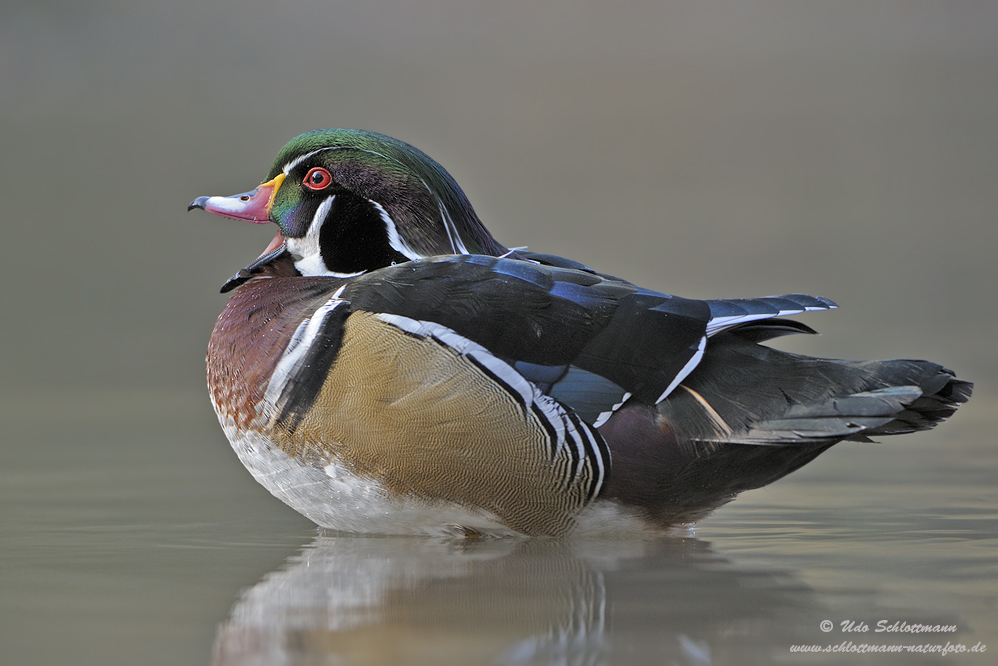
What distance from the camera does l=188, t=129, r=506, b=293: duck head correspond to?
9.26 ft

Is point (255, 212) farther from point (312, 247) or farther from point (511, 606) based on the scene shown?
point (511, 606)

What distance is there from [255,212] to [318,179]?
0.23 m

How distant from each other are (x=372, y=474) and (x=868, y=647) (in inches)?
46.1

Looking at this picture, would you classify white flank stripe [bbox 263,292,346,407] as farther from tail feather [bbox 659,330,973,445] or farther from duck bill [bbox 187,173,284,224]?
tail feather [bbox 659,330,973,445]

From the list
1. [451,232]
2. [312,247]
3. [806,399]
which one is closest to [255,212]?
A: [312,247]

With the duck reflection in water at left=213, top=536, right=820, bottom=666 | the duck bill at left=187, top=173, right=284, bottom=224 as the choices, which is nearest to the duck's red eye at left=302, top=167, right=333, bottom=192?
the duck bill at left=187, top=173, right=284, bottom=224

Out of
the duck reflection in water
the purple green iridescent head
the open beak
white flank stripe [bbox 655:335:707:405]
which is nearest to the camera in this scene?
the duck reflection in water

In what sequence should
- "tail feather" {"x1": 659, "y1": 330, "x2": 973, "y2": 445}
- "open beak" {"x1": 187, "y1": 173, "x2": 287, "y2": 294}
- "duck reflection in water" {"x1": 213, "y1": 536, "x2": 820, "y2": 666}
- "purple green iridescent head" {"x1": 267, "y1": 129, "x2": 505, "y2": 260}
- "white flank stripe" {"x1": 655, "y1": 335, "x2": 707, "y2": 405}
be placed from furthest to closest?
"open beak" {"x1": 187, "y1": 173, "x2": 287, "y2": 294}
"purple green iridescent head" {"x1": 267, "y1": 129, "x2": 505, "y2": 260}
"white flank stripe" {"x1": 655, "y1": 335, "x2": 707, "y2": 405}
"tail feather" {"x1": 659, "y1": 330, "x2": 973, "y2": 445}
"duck reflection in water" {"x1": 213, "y1": 536, "x2": 820, "y2": 666}

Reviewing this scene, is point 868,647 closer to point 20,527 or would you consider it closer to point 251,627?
point 251,627

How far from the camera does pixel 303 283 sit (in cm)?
279

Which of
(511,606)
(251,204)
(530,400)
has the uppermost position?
(251,204)

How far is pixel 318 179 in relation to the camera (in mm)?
2842

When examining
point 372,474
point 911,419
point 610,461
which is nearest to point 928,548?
point 911,419

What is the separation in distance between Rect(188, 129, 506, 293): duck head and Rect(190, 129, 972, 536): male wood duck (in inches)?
6.6
